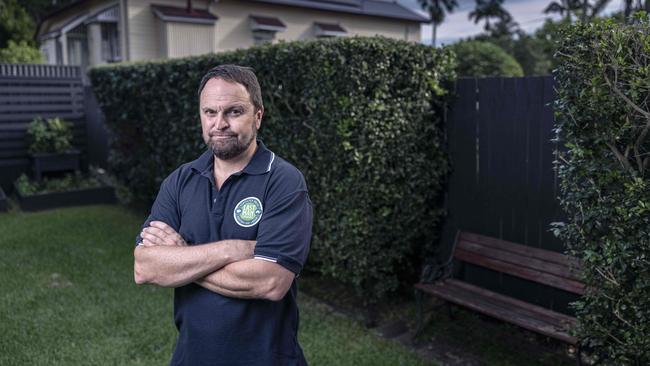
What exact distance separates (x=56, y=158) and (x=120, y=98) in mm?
2379

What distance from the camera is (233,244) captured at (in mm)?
2139

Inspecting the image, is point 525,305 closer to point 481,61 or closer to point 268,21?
point 481,61

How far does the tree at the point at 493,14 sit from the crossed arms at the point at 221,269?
4792 cm

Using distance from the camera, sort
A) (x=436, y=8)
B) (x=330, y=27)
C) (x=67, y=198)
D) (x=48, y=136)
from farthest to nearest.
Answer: (x=436, y=8), (x=330, y=27), (x=48, y=136), (x=67, y=198)

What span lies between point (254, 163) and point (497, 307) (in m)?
2.54

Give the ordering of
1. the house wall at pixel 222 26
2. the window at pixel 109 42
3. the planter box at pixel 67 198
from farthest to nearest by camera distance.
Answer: the window at pixel 109 42 < the house wall at pixel 222 26 < the planter box at pixel 67 198

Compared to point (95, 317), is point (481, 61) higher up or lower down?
higher up

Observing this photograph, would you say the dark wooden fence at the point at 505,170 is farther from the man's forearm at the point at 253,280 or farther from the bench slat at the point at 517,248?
the man's forearm at the point at 253,280

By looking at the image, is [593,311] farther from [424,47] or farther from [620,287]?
[424,47]

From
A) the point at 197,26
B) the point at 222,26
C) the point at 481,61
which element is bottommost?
the point at 481,61

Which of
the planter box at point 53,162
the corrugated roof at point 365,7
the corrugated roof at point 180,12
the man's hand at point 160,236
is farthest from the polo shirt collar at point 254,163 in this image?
the corrugated roof at point 365,7

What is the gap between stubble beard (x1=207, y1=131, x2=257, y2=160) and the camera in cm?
221

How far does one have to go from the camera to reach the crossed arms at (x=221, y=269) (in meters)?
2.09

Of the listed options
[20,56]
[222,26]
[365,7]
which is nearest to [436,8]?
[365,7]
